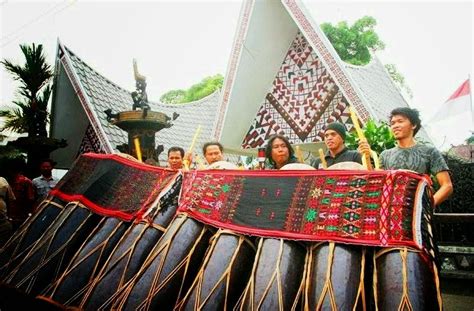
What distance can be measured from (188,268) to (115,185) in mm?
1011

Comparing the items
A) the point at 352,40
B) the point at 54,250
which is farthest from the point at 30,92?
the point at 352,40

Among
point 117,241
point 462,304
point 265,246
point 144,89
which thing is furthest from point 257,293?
point 144,89

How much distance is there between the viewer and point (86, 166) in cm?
316

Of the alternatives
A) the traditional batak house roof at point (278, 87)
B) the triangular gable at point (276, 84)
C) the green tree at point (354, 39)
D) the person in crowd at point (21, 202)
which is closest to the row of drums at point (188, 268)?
the person in crowd at point (21, 202)

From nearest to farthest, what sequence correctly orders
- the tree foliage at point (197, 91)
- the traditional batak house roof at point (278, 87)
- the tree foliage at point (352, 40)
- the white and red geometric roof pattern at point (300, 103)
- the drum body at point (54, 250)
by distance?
the drum body at point (54, 250) < the traditional batak house roof at point (278, 87) < the white and red geometric roof pattern at point (300, 103) < the tree foliage at point (352, 40) < the tree foliage at point (197, 91)

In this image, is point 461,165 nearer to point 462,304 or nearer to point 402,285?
point 462,304

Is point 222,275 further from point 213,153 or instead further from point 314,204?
point 213,153

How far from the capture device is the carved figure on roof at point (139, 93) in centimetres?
670

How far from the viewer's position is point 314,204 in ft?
6.85

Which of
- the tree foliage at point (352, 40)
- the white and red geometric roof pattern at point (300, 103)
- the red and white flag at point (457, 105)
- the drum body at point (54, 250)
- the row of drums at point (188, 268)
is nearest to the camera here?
the row of drums at point (188, 268)

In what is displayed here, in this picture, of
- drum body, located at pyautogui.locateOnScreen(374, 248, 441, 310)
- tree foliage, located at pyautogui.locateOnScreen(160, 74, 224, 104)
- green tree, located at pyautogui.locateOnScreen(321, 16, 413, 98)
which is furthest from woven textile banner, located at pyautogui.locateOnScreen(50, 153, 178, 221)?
tree foliage, located at pyautogui.locateOnScreen(160, 74, 224, 104)

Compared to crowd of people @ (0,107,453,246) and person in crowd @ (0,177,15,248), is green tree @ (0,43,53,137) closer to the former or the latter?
person in crowd @ (0,177,15,248)

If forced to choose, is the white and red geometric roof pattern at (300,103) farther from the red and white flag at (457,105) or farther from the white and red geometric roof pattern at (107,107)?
the red and white flag at (457,105)

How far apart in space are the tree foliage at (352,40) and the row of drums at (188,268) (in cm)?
2053
